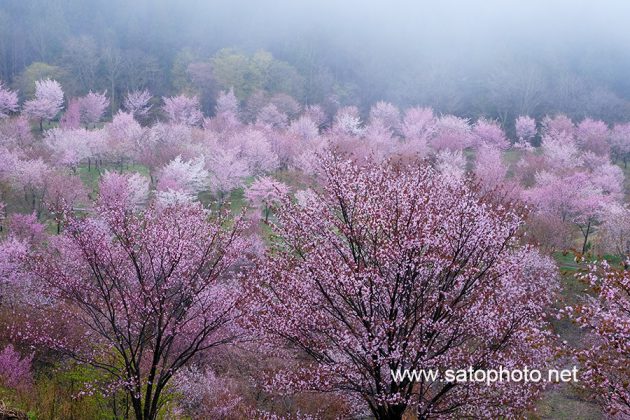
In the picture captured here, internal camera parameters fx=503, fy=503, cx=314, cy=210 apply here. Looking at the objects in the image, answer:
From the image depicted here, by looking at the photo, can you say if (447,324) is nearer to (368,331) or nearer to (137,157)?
(368,331)

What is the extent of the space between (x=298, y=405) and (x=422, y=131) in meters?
56.5

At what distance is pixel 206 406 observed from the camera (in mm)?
15492

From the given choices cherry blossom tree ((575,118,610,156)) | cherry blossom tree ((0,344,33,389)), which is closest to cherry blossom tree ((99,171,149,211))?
cherry blossom tree ((0,344,33,389))

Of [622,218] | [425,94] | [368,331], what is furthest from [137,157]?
[425,94]

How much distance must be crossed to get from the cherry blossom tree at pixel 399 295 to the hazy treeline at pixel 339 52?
64348 mm

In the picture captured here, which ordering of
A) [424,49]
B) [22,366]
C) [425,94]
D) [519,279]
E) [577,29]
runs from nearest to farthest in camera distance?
[519,279] < [22,366] < [425,94] < [424,49] < [577,29]

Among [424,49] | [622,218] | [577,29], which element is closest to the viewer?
[622,218]

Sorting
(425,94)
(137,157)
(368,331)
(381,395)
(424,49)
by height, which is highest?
(424,49)

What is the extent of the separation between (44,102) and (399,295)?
2520 inches

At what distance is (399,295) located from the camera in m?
7.98

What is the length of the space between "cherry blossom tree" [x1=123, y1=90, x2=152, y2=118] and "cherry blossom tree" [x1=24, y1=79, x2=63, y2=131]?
9.61 metres

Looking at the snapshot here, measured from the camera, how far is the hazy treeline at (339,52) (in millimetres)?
79000

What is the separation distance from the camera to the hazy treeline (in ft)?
259

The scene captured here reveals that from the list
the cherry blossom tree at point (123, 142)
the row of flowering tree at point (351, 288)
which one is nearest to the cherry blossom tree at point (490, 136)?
the cherry blossom tree at point (123, 142)
